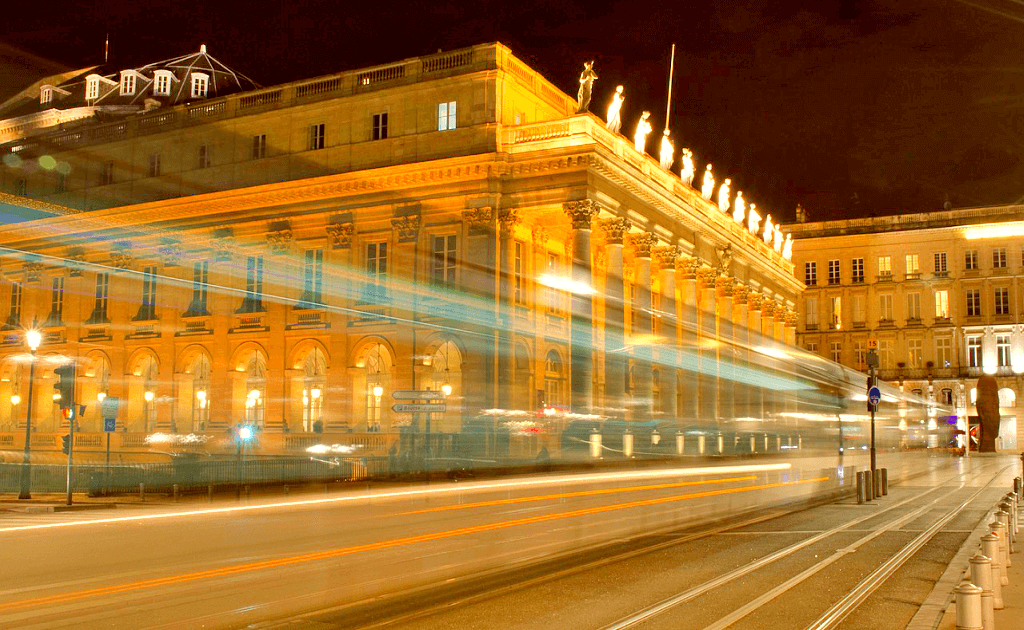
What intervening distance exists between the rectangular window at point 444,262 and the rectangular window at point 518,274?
2807 millimetres

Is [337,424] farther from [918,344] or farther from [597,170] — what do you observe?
[918,344]

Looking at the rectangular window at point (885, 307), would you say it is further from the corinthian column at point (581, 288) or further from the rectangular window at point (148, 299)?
the rectangular window at point (148, 299)

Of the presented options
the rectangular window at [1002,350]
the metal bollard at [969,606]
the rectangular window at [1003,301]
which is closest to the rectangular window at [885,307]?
the rectangular window at [1003,301]

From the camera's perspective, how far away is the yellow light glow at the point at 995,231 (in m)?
92.6

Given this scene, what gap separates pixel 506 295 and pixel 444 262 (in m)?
3.57

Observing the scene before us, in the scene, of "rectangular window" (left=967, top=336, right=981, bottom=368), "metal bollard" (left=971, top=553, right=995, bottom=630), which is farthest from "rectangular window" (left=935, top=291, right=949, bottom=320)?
"metal bollard" (left=971, top=553, right=995, bottom=630)

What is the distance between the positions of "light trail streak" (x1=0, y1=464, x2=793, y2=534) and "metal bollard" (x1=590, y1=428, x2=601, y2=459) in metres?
2.78

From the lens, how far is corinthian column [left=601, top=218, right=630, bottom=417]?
4578 centimetres

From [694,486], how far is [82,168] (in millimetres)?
43704

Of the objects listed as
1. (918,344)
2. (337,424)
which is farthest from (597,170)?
(918,344)

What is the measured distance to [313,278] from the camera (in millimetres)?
51625

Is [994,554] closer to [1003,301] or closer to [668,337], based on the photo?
[668,337]

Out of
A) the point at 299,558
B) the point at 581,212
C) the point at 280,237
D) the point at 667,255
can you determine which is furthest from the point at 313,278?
the point at 299,558

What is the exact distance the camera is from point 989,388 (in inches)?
3236
